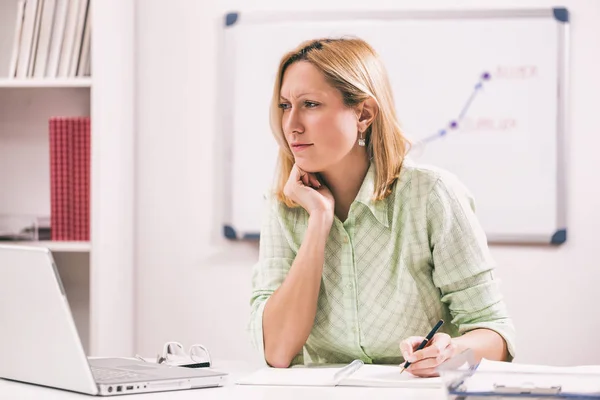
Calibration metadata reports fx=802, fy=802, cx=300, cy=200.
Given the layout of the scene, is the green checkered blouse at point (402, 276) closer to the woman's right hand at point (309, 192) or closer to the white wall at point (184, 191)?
the woman's right hand at point (309, 192)

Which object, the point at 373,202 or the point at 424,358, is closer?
the point at 424,358

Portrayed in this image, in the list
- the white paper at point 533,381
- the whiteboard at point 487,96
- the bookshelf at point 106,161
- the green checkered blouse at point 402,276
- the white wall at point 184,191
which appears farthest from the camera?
the white wall at point 184,191

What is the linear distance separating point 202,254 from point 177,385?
1.70 m

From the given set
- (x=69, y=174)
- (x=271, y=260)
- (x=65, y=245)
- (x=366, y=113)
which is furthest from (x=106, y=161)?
(x=366, y=113)

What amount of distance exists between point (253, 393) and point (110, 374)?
0.25 meters

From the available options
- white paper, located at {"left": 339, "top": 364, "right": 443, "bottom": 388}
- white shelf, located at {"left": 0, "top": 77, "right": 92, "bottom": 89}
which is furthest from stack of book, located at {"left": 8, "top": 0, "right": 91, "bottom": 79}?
white paper, located at {"left": 339, "top": 364, "right": 443, "bottom": 388}

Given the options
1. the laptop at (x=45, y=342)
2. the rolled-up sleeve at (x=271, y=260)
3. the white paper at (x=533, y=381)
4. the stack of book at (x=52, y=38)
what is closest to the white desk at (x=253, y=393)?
the laptop at (x=45, y=342)

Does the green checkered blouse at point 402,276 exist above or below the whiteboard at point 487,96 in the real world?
below

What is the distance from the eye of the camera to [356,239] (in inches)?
69.8

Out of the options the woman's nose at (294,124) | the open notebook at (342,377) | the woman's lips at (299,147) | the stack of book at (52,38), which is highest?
the stack of book at (52,38)

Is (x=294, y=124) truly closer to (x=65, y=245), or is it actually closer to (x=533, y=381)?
(x=533, y=381)

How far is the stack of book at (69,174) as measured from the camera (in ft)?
8.64

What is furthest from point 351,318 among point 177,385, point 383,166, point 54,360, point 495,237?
point 495,237

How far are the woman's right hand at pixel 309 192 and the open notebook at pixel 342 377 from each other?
413mm
